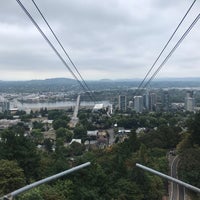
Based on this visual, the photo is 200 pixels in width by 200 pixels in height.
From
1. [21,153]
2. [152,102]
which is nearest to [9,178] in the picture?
[21,153]

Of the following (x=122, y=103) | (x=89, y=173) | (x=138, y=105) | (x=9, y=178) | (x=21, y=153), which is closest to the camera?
(x=9, y=178)

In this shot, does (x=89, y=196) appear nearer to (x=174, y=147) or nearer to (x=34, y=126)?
(x=174, y=147)

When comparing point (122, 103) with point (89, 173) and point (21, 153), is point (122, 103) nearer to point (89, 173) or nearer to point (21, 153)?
point (21, 153)

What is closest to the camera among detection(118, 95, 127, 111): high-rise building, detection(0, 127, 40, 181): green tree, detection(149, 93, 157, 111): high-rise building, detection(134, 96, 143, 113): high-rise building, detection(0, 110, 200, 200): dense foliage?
detection(0, 110, 200, 200): dense foliage

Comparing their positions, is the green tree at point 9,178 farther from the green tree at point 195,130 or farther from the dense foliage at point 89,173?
the green tree at point 195,130

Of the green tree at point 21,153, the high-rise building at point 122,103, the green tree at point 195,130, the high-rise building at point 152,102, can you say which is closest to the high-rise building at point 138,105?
the high-rise building at point 122,103

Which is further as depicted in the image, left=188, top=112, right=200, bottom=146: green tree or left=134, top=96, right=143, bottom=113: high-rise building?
left=134, top=96, right=143, bottom=113: high-rise building

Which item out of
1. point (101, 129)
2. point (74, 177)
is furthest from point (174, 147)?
point (101, 129)

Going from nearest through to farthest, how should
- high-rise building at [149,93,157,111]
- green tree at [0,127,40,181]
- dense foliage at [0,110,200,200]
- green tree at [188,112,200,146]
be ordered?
dense foliage at [0,110,200,200] → green tree at [0,127,40,181] → green tree at [188,112,200,146] → high-rise building at [149,93,157,111]

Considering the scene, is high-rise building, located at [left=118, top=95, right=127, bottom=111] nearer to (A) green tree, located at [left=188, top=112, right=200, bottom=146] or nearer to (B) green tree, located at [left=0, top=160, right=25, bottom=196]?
(A) green tree, located at [left=188, top=112, right=200, bottom=146]

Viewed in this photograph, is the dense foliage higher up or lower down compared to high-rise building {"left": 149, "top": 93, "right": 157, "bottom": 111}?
higher up

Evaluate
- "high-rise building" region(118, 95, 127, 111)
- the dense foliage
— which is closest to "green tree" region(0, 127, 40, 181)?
the dense foliage
